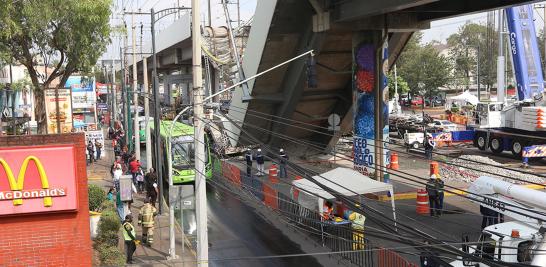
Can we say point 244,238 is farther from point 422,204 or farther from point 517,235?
point 517,235

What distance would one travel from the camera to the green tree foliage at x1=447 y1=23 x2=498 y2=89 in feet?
296

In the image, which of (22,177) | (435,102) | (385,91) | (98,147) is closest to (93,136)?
(98,147)

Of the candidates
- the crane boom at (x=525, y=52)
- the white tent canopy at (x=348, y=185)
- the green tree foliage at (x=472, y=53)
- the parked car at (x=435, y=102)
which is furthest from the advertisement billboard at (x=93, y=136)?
the green tree foliage at (x=472, y=53)

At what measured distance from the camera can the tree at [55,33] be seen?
51.4 feet

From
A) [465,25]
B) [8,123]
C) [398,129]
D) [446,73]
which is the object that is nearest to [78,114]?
[8,123]

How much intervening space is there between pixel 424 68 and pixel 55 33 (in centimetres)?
6738

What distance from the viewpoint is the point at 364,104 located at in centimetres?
2375

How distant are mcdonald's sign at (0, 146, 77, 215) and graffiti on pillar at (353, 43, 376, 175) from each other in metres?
13.7

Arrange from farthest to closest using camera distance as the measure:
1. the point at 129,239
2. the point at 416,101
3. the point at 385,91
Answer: the point at 416,101, the point at 385,91, the point at 129,239

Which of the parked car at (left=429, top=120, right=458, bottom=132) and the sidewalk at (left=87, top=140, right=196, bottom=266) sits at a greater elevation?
the parked car at (left=429, top=120, right=458, bottom=132)

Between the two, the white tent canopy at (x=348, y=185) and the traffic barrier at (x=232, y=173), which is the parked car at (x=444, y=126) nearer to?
the traffic barrier at (x=232, y=173)

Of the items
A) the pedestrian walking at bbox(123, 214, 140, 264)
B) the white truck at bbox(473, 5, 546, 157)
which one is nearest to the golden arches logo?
the pedestrian walking at bbox(123, 214, 140, 264)

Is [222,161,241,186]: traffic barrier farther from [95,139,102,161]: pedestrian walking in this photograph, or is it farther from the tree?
[95,139,102,161]: pedestrian walking

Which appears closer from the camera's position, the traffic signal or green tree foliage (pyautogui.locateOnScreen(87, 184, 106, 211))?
green tree foliage (pyautogui.locateOnScreen(87, 184, 106, 211))
